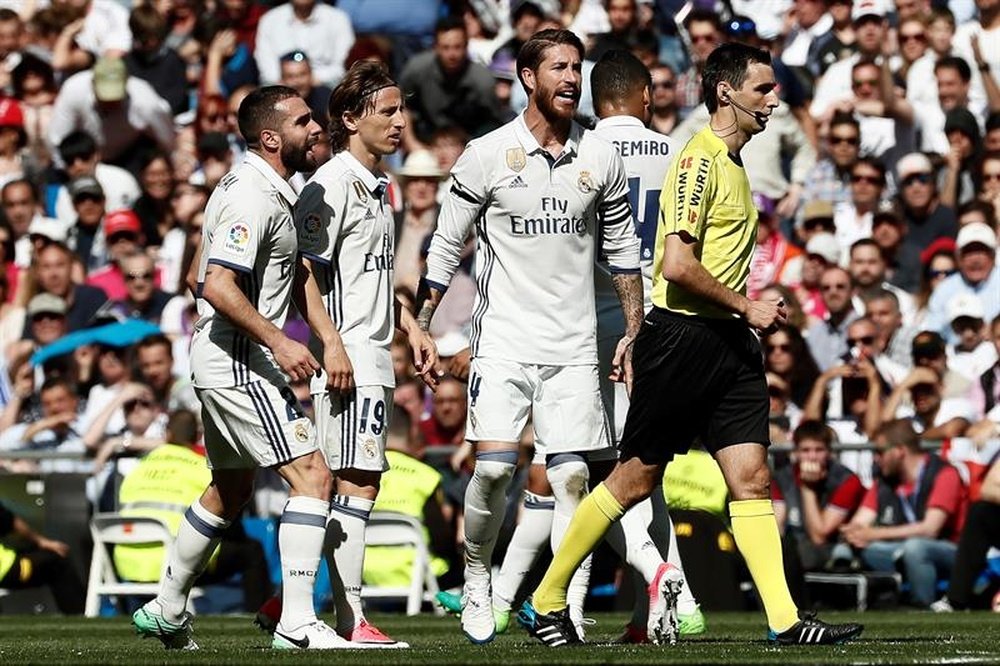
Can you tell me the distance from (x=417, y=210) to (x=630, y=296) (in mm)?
8357

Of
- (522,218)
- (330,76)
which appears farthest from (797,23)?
(522,218)

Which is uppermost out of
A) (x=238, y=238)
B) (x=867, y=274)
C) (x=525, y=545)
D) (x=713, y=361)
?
(x=238, y=238)

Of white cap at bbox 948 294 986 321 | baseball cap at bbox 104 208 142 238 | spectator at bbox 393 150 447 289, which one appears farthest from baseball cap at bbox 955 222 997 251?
baseball cap at bbox 104 208 142 238

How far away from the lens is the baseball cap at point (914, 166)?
1867 centimetres

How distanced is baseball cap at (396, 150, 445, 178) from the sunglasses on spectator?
12.8 feet

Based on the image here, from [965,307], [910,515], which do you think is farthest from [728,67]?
[965,307]

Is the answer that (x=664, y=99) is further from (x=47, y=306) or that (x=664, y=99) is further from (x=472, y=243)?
(x=47, y=306)

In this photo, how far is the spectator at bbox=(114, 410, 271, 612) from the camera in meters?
15.4

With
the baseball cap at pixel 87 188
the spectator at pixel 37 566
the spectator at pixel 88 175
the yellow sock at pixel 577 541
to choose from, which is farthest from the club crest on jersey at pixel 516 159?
the spectator at pixel 88 175

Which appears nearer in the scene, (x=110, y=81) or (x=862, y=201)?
(x=862, y=201)

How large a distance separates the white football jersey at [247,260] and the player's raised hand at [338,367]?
0.68 feet

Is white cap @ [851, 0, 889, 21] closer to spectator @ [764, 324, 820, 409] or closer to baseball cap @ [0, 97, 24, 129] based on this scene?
spectator @ [764, 324, 820, 409]

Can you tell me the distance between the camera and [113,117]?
21.6 meters

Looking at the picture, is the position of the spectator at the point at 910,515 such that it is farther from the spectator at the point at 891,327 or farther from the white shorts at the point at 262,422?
the white shorts at the point at 262,422
